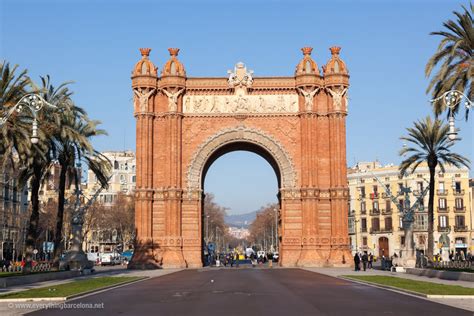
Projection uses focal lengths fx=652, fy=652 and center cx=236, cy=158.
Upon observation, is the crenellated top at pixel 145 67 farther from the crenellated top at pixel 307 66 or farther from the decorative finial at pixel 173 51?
the crenellated top at pixel 307 66

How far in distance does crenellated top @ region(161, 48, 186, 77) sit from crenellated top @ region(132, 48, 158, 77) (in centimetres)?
90

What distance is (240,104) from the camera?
5750cm

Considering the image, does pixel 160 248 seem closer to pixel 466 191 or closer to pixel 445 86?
pixel 445 86

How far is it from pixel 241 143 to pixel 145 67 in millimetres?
10790

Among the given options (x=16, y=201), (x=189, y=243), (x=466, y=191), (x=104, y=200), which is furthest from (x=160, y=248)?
(x=104, y=200)

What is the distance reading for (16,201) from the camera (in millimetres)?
94812

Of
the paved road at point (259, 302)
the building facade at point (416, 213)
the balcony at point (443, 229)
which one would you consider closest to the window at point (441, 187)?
the building facade at point (416, 213)

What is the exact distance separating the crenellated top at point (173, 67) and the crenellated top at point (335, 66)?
1259 cm

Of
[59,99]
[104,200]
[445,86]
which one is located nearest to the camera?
[445,86]

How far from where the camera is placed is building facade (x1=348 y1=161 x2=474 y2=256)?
95.9 metres

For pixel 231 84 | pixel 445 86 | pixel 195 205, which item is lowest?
pixel 195 205

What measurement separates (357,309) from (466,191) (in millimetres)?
83184

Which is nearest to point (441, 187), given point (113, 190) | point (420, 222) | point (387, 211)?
point (420, 222)

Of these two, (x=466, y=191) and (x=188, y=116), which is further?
(x=466, y=191)
